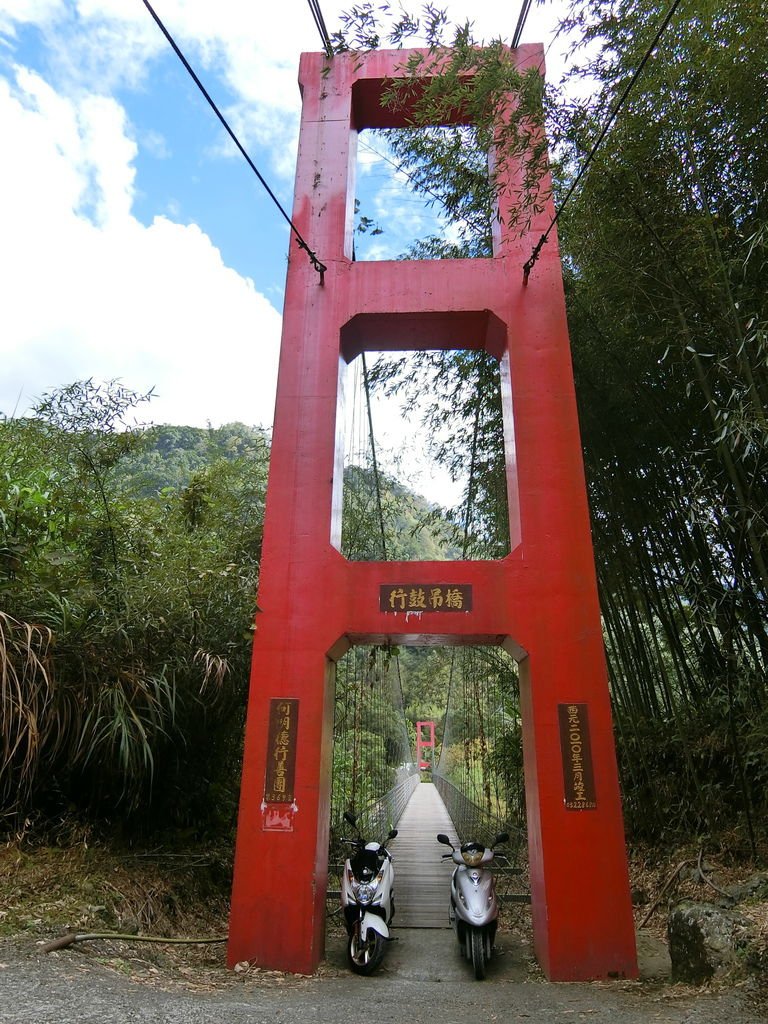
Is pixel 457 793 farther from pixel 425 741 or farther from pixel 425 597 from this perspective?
pixel 425 741

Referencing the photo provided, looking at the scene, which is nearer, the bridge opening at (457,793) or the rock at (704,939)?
the rock at (704,939)

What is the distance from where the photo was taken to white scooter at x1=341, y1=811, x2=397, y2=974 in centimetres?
302

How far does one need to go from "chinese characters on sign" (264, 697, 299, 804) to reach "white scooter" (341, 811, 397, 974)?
1.92ft

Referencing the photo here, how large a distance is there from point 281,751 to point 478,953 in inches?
53.3

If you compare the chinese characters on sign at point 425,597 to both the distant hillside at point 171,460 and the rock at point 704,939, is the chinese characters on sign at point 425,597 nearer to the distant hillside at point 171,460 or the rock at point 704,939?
the rock at point 704,939

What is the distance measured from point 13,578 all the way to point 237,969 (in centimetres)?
217

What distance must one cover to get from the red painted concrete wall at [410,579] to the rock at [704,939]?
30 centimetres

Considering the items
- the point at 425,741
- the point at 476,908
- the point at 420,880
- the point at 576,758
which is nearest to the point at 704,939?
the point at 576,758

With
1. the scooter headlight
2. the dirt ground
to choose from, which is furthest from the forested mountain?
the scooter headlight

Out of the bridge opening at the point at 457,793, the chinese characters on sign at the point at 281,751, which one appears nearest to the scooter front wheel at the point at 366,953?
the bridge opening at the point at 457,793

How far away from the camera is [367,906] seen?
310 centimetres

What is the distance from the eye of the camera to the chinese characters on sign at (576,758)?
3055mm

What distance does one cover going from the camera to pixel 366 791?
7090mm

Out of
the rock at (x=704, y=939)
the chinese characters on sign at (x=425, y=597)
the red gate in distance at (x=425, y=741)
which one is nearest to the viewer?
the rock at (x=704, y=939)
